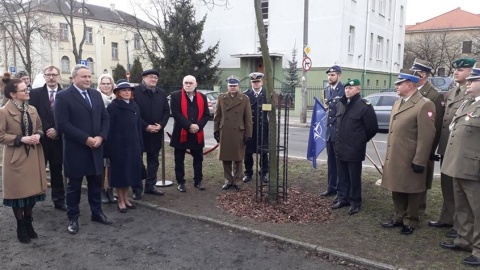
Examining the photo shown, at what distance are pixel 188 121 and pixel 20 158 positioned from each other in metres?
2.69

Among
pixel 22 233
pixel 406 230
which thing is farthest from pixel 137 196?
pixel 406 230

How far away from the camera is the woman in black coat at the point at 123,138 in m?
5.78

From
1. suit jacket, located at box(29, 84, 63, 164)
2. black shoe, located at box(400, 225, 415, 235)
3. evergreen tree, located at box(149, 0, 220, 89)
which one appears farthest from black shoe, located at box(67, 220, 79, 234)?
evergreen tree, located at box(149, 0, 220, 89)

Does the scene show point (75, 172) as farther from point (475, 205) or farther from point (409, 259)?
point (475, 205)

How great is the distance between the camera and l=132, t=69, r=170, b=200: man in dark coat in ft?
21.4

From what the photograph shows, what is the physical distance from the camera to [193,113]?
22.6ft

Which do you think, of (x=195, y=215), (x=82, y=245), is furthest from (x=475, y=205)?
(x=82, y=245)

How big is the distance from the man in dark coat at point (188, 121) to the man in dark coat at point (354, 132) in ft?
7.61

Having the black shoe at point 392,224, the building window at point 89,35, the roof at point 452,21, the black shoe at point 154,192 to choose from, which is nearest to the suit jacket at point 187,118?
the black shoe at point 154,192

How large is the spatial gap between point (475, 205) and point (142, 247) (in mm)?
3608

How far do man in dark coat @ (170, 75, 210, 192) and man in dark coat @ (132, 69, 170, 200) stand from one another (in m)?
0.22

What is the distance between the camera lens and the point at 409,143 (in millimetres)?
4836

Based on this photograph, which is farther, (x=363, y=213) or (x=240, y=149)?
(x=240, y=149)

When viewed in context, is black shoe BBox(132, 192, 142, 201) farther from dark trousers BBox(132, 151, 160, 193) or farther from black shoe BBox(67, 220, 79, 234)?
black shoe BBox(67, 220, 79, 234)
